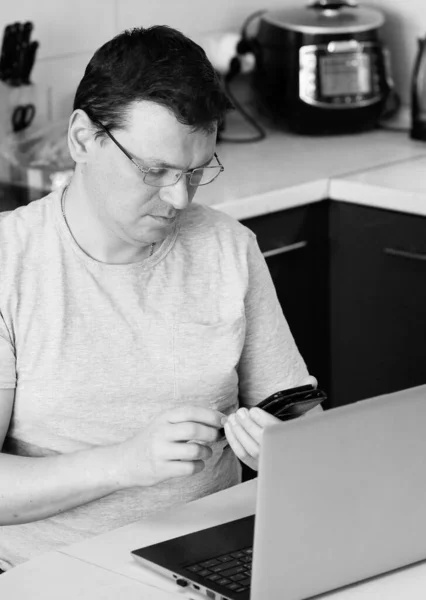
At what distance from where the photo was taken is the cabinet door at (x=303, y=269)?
8.49ft

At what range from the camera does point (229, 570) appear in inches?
50.6

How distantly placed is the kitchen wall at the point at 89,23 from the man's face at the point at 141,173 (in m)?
1.22

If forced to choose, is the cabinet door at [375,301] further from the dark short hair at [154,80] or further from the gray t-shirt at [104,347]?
the dark short hair at [154,80]

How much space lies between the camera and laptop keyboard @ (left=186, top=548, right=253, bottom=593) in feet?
4.10

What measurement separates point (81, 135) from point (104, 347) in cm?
29

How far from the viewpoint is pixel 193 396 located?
1.64 metres

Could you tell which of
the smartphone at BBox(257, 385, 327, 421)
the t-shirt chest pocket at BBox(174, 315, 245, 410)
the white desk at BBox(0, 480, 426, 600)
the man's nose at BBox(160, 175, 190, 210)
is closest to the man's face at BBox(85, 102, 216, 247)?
the man's nose at BBox(160, 175, 190, 210)

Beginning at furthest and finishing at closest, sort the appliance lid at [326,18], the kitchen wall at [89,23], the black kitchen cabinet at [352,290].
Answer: the appliance lid at [326,18], the kitchen wall at [89,23], the black kitchen cabinet at [352,290]

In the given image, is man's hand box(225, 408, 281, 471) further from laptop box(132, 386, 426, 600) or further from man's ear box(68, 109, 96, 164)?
man's ear box(68, 109, 96, 164)

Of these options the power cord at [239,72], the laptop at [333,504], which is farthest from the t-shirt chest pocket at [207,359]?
the power cord at [239,72]

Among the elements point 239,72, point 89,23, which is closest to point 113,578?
point 89,23

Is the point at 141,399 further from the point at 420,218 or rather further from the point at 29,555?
the point at 420,218

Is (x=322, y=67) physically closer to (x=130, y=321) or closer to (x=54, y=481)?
(x=130, y=321)

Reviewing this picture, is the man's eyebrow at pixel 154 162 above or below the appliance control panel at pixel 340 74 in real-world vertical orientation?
above
